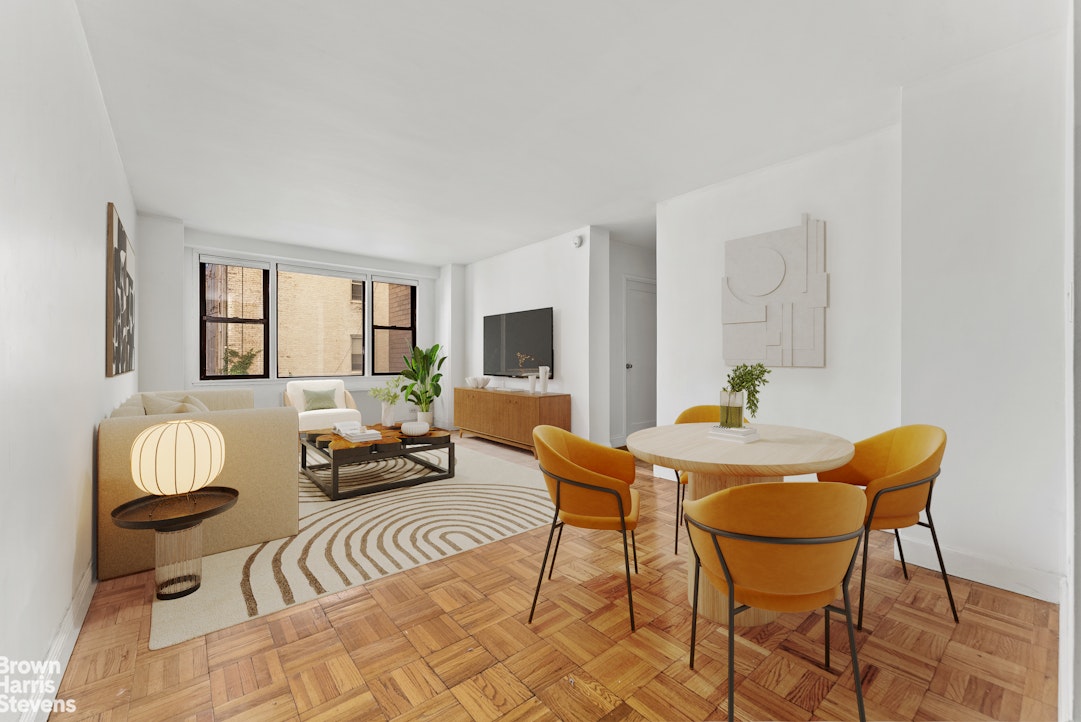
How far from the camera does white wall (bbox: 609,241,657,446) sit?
5.77 m

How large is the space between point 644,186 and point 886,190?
1748 millimetres

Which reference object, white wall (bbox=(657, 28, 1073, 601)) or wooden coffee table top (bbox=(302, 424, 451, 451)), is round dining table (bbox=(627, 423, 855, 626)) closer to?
white wall (bbox=(657, 28, 1073, 601))

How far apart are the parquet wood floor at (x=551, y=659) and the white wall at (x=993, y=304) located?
33 centimetres

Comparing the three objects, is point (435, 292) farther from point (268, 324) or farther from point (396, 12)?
point (396, 12)

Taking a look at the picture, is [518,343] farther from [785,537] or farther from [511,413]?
[785,537]

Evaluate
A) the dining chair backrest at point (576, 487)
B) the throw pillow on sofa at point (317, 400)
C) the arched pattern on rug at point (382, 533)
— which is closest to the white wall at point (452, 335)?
the throw pillow on sofa at point (317, 400)

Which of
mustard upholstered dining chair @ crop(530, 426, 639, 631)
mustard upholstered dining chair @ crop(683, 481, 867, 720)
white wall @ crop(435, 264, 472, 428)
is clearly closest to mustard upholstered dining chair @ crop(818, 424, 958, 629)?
mustard upholstered dining chair @ crop(683, 481, 867, 720)

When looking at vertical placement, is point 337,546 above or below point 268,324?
below

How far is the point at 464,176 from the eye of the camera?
3875 mm

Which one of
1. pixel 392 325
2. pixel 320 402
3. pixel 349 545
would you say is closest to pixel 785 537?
pixel 349 545

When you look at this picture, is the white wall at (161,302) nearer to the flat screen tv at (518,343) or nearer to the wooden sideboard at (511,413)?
the wooden sideboard at (511,413)

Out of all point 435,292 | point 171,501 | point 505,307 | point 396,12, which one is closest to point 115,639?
point 171,501

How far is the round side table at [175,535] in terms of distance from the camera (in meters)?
2.11

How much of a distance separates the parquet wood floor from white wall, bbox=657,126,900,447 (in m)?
1.25
